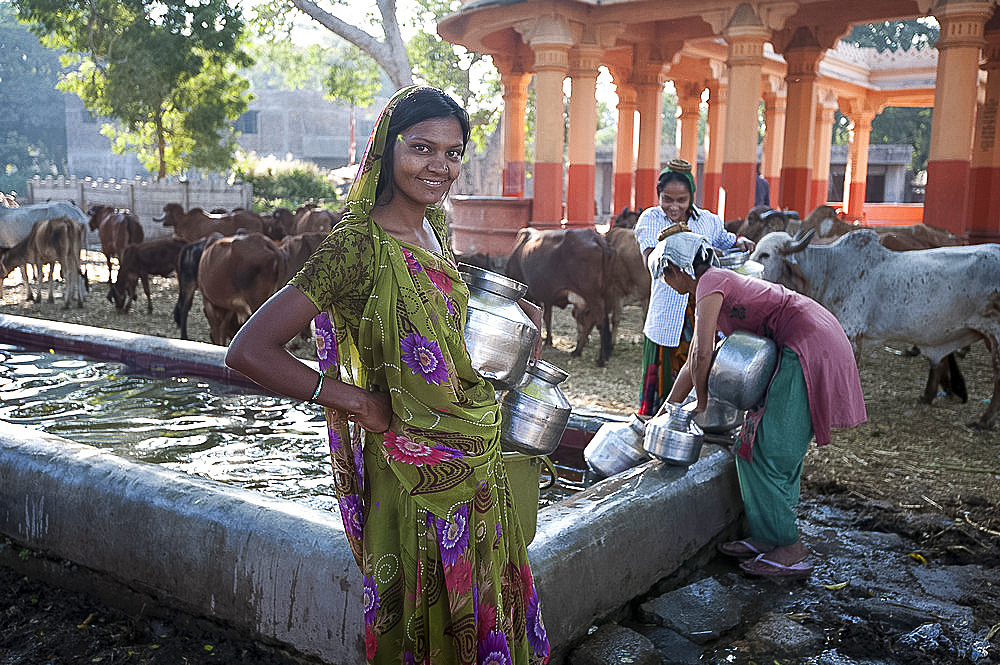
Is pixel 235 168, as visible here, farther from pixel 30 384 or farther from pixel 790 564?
pixel 790 564

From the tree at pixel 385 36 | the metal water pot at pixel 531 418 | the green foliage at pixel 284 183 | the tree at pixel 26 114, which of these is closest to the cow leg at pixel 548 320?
the metal water pot at pixel 531 418

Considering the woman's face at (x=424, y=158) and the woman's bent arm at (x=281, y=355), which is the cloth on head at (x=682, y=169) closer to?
the woman's face at (x=424, y=158)

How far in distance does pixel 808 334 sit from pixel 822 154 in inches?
793

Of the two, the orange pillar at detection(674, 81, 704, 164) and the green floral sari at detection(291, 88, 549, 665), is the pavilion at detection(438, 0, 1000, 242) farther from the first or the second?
the green floral sari at detection(291, 88, 549, 665)

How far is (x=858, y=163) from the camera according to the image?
886 inches

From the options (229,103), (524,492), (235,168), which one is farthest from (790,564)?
(235,168)

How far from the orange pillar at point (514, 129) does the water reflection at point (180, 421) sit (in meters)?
11.7

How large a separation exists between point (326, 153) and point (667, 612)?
42.0 metres

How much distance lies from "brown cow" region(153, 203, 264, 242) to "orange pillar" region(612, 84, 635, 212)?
7561 millimetres

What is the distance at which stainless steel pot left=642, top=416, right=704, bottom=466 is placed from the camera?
379 centimetres

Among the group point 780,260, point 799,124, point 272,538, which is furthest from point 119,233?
point 272,538

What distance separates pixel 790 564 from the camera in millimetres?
3729

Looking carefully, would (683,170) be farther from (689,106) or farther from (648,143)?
(689,106)

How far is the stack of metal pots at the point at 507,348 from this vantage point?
2.28 metres
